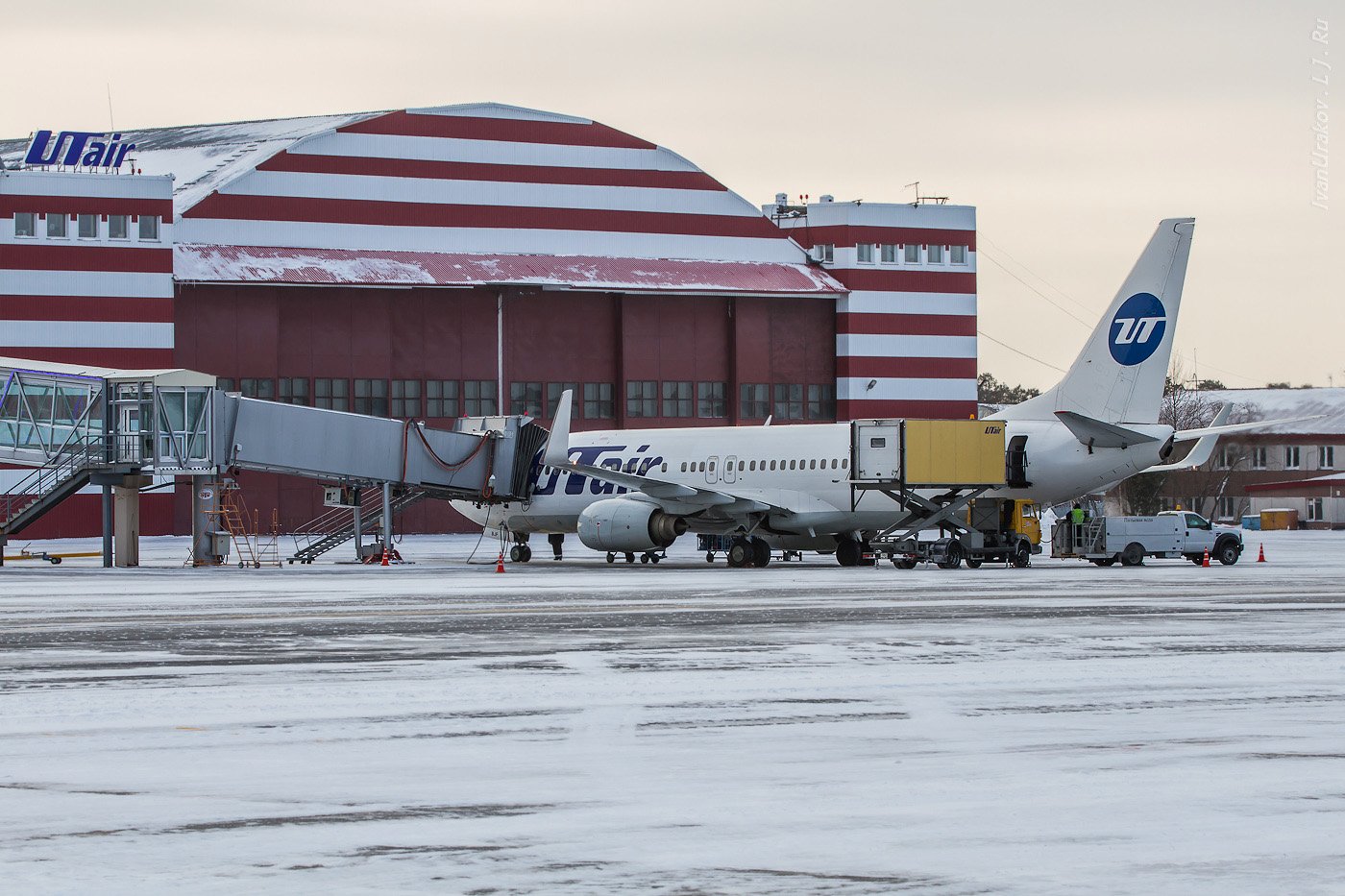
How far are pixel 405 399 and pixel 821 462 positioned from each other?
40354 mm

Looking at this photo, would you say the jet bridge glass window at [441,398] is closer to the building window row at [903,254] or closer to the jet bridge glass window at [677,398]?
the jet bridge glass window at [677,398]

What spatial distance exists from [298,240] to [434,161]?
724cm

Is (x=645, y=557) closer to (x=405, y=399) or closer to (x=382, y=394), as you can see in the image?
(x=382, y=394)

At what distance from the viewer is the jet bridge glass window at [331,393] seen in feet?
272

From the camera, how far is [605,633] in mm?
23391

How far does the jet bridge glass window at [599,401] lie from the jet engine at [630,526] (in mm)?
38698

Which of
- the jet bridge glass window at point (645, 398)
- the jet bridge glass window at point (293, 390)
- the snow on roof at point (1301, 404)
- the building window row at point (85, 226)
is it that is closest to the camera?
the building window row at point (85, 226)

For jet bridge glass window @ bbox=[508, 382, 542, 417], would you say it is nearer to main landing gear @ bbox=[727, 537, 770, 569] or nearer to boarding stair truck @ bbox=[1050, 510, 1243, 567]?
main landing gear @ bbox=[727, 537, 770, 569]

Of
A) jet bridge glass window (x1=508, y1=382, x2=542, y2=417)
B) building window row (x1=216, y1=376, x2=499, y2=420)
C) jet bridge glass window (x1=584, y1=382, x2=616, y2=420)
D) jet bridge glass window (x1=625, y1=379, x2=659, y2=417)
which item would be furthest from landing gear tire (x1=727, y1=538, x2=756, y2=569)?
jet bridge glass window (x1=625, y1=379, x2=659, y2=417)

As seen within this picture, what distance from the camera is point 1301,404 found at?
15000 centimetres

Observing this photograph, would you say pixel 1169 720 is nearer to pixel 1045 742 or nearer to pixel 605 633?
pixel 1045 742

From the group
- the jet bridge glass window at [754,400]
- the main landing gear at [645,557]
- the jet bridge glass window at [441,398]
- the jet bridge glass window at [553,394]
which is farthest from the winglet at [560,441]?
the jet bridge glass window at [754,400]

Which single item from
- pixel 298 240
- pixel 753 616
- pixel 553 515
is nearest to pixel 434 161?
pixel 298 240

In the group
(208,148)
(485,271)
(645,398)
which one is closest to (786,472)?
(485,271)
